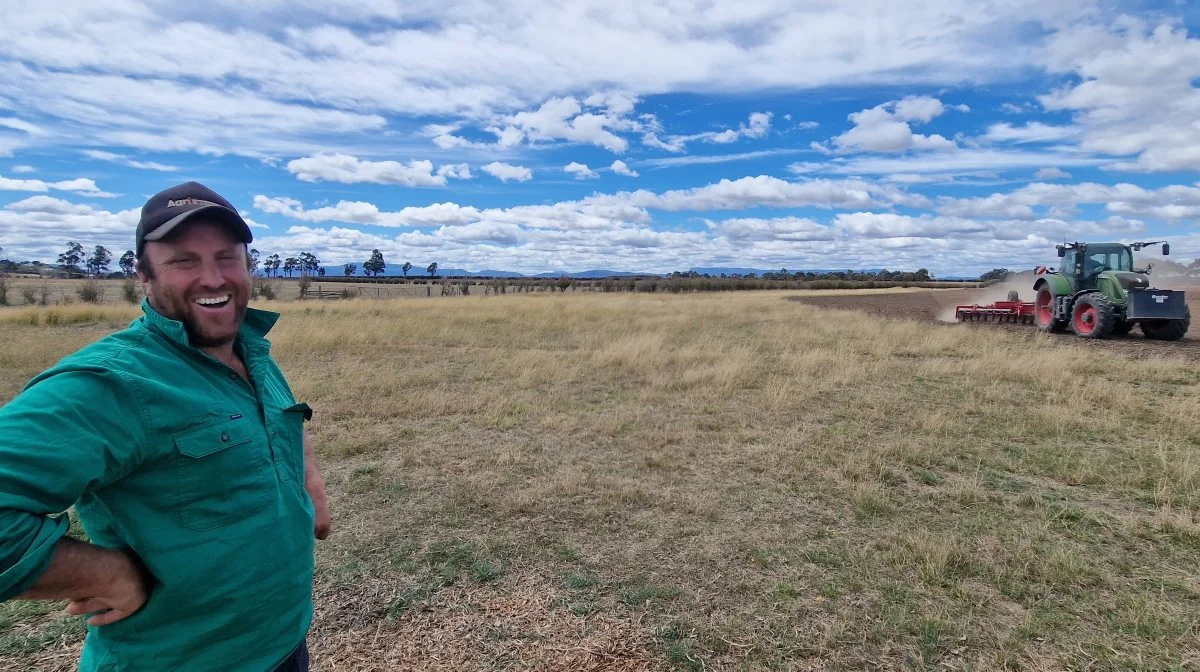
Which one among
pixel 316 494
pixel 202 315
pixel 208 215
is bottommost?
pixel 316 494

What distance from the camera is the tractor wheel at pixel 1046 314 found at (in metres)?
16.2

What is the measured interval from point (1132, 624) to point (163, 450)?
4.36 metres

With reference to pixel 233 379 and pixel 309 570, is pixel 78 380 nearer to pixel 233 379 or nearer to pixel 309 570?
pixel 233 379

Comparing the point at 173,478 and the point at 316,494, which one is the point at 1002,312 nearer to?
A: the point at 316,494

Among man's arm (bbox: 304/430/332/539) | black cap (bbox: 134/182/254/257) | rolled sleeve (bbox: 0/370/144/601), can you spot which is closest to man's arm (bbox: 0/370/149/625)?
rolled sleeve (bbox: 0/370/144/601)

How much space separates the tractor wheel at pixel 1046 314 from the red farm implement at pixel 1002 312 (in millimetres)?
733

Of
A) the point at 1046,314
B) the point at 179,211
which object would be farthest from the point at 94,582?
the point at 1046,314

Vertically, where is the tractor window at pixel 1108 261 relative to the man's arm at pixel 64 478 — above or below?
above

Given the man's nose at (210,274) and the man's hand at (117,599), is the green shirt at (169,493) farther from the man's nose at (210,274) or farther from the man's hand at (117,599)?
the man's nose at (210,274)

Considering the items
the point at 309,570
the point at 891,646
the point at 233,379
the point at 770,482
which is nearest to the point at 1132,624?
the point at 891,646

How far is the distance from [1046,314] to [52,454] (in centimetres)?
2129

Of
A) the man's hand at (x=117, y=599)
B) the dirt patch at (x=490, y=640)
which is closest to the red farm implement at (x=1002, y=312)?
the dirt patch at (x=490, y=640)

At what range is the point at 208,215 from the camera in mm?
1544

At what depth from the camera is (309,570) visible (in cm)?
171
